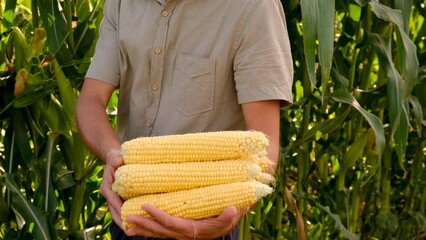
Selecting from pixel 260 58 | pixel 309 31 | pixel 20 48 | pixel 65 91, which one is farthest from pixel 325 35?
pixel 20 48

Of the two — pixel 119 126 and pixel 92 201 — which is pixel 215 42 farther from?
pixel 92 201

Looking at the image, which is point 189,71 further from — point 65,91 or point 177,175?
point 65,91

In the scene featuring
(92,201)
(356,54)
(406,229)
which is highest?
(356,54)

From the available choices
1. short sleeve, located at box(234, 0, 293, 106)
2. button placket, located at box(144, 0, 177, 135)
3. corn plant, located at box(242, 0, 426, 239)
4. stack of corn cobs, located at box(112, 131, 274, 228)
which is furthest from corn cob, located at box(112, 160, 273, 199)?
corn plant, located at box(242, 0, 426, 239)

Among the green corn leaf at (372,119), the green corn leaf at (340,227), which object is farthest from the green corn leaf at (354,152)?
the green corn leaf at (372,119)

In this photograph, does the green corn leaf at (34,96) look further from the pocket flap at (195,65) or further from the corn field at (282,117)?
the pocket flap at (195,65)

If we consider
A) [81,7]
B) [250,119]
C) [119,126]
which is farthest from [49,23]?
[250,119]

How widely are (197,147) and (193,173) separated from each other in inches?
2.0

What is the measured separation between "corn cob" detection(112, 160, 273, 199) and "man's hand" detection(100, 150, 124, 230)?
2.9 inches

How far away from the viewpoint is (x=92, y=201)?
9.98 ft

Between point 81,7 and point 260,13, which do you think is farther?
point 81,7

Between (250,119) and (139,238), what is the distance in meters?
0.36

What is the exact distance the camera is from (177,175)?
67.4 inches

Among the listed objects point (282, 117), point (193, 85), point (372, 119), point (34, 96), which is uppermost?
point (193, 85)
